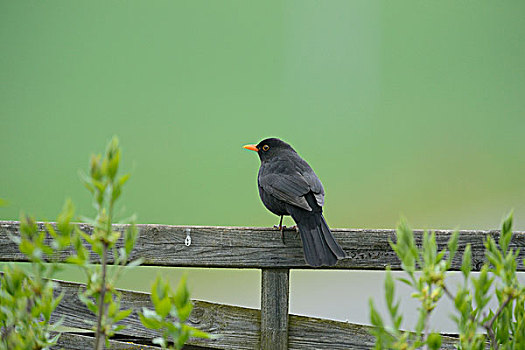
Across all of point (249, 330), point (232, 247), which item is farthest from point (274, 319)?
point (232, 247)

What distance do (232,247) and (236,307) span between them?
0.65 feet

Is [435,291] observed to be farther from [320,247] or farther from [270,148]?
[270,148]

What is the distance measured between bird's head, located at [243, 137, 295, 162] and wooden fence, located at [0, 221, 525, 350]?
113 centimetres

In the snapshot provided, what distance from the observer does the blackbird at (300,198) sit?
1949 mm

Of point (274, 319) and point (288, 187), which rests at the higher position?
point (288, 187)

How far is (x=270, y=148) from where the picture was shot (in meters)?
3.08

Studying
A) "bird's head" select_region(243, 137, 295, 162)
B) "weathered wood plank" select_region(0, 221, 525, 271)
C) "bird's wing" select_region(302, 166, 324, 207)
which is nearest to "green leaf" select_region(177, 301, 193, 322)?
"weathered wood plank" select_region(0, 221, 525, 271)

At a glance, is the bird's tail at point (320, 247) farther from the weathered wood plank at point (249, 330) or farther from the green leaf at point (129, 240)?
the green leaf at point (129, 240)

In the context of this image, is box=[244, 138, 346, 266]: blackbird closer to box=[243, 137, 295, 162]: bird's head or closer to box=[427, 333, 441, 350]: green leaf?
box=[243, 137, 295, 162]: bird's head

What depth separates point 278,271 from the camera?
193cm

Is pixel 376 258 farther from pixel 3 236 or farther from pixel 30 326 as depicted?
pixel 30 326

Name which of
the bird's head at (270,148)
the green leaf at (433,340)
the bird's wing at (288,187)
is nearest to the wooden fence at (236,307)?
the bird's wing at (288,187)

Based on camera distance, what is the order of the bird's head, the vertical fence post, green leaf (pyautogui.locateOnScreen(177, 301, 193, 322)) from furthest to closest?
the bird's head
the vertical fence post
green leaf (pyautogui.locateOnScreen(177, 301, 193, 322))

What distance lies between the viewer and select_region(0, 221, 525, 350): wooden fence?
188cm
